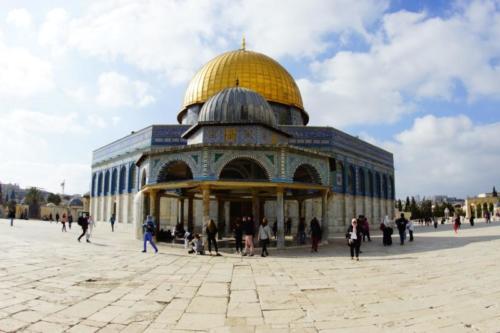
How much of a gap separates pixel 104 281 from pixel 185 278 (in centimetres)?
155

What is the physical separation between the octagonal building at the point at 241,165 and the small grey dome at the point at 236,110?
0.16ft

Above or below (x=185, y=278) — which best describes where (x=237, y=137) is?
above

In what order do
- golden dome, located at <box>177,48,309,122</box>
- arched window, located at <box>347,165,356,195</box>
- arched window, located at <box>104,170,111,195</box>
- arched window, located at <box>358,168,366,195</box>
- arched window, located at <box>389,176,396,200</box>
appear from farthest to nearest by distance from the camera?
arched window, located at <box>389,176,396,200</box>
arched window, located at <box>104,170,111,195</box>
arched window, located at <box>358,168,366,195</box>
arched window, located at <box>347,165,356,195</box>
golden dome, located at <box>177,48,309,122</box>

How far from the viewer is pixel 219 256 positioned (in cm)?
1179

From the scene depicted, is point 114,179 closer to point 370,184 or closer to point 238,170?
point 238,170

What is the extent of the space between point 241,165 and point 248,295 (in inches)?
Answer: 547

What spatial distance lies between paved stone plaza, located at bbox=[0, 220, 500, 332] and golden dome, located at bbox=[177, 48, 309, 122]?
18.7 m

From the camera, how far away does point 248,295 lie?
6125 millimetres

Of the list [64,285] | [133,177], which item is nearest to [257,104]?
[64,285]

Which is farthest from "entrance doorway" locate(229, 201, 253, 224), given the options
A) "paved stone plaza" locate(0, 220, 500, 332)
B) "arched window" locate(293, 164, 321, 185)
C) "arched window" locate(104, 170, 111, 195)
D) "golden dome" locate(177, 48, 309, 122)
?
"paved stone plaza" locate(0, 220, 500, 332)

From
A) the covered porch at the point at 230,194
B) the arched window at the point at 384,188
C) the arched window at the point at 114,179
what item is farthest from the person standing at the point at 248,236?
the arched window at the point at 384,188

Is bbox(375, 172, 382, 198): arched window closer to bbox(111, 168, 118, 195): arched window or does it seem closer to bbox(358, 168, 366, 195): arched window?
bbox(358, 168, 366, 195): arched window

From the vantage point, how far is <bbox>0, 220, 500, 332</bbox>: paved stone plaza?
4500 millimetres

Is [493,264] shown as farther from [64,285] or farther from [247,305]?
[64,285]
